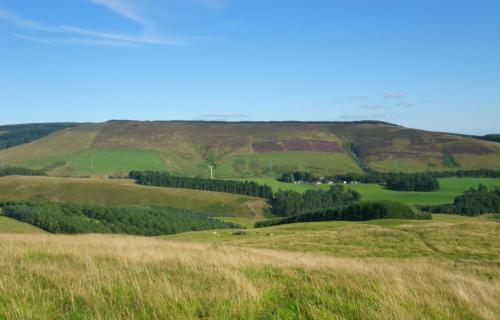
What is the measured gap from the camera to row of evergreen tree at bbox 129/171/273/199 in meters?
180

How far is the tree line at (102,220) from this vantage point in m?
99.6

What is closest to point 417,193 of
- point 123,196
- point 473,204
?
point 473,204

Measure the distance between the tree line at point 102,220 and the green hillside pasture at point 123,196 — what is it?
3110cm

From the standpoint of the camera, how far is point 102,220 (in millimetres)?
112875

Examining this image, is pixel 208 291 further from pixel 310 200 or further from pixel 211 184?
pixel 211 184

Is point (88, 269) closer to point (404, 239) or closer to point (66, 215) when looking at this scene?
point (404, 239)

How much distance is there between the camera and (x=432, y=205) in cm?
14225

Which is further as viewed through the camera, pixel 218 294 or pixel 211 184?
pixel 211 184

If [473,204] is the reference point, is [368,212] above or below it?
above

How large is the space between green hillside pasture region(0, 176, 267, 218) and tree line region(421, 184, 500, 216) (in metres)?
51.6

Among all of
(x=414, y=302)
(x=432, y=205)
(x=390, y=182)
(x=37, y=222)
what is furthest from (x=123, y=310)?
(x=390, y=182)

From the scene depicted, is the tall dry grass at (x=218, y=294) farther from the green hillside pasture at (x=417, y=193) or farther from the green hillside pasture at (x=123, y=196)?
the green hillside pasture at (x=123, y=196)

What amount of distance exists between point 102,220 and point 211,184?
77887 millimetres

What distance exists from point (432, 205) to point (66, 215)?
9254cm
